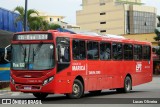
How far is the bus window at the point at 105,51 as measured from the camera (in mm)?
20914

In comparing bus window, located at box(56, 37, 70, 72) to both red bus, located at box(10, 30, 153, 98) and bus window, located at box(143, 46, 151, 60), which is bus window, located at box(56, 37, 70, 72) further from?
bus window, located at box(143, 46, 151, 60)

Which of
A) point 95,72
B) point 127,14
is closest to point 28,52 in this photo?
point 95,72

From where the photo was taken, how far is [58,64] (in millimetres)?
17562

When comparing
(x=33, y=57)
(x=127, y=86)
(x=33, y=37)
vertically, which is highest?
(x=33, y=37)

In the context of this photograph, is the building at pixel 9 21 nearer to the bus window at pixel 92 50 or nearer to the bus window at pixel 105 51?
the bus window at pixel 105 51

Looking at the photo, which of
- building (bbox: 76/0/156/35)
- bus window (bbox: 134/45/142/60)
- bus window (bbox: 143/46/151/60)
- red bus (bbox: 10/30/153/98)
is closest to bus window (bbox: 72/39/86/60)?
red bus (bbox: 10/30/153/98)

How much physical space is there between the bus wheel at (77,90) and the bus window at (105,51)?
2492 millimetres

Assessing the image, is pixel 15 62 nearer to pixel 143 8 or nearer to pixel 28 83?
pixel 28 83

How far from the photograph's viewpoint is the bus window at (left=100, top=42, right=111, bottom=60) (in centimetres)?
2091

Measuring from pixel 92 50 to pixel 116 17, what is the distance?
4490 inches

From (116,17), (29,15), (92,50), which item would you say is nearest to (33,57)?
(92,50)

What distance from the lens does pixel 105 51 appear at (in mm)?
21297

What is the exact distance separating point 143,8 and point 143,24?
5114 mm

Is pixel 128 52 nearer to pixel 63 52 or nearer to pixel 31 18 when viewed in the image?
pixel 63 52
